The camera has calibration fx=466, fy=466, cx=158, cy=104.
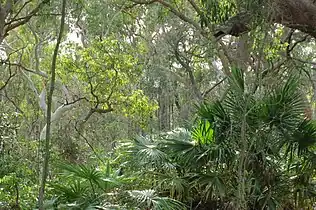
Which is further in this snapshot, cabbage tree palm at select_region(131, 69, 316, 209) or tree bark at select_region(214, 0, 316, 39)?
tree bark at select_region(214, 0, 316, 39)

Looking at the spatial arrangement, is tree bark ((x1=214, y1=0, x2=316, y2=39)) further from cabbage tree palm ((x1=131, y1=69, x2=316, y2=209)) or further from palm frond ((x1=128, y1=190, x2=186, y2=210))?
palm frond ((x1=128, y1=190, x2=186, y2=210))

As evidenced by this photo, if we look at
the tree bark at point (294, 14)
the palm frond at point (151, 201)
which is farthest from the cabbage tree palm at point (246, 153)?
the tree bark at point (294, 14)

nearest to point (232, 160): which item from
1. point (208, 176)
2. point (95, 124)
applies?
point (208, 176)

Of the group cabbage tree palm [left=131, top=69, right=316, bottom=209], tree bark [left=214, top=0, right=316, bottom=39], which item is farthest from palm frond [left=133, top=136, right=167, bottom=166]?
tree bark [left=214, top=0, right=316, bottom=39]

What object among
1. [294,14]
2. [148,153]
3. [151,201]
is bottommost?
[151,201]

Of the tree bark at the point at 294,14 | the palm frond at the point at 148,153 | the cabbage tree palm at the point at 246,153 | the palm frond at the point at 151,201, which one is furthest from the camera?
the palm frond at the point at 148,153

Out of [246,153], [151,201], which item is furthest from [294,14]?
[151,201]

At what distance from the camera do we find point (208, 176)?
17.4ft

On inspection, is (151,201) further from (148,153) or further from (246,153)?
(246,153)

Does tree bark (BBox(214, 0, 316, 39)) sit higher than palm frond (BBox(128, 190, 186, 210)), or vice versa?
tree bark (BBox(214, 0, 316, 39))

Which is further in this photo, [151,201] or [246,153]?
[246,153]

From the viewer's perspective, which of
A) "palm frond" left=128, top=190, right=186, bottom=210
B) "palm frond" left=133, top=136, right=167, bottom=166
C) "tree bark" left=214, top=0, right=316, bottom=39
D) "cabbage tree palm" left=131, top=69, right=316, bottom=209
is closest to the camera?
"palm frond" left=128, top=190, right=186, bottom=210

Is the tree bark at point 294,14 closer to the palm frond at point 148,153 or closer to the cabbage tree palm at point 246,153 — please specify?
the cabbage tree palm at point 246,153

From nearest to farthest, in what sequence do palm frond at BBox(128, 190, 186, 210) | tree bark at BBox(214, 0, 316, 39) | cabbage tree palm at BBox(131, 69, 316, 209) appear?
palm frond at BBox(128, 190, 186, 210)
cabbage tree palm at BBox(131, 69, 316, 209)
tree bark at BBox(214, 0, 316, 39)
